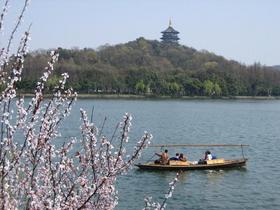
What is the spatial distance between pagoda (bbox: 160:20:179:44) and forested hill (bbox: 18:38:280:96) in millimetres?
17221

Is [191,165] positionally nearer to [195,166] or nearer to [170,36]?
[195,166]

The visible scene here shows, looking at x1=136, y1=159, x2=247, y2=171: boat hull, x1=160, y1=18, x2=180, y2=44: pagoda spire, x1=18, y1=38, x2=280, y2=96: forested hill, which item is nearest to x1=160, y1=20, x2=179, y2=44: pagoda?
x1=160, y1=18, x2=180, y2=44: pagoda spire

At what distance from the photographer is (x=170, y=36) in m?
187

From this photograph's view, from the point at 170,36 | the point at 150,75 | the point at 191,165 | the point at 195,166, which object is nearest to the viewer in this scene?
the point at 191,165

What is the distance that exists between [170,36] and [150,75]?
7040 cm

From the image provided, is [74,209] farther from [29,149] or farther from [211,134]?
[211,134]

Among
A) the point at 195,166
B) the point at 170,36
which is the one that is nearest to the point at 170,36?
the point at 170,36

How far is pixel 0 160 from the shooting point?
447 centimetres

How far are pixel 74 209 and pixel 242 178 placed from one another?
868 inches

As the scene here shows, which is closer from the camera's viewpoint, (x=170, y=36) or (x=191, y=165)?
(x=191, y=165)

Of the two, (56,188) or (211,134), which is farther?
(211,134)

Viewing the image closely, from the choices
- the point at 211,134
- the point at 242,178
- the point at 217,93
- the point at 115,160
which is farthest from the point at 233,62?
the point at 115,160

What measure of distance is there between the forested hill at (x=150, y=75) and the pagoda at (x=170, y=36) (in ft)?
56.5

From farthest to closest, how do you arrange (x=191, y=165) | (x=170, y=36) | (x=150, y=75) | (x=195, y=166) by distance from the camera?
1. (x=170, y=36)
2. (x=150, y=75)
3. (x=195, y=166)
4. (x=191, y=165)
